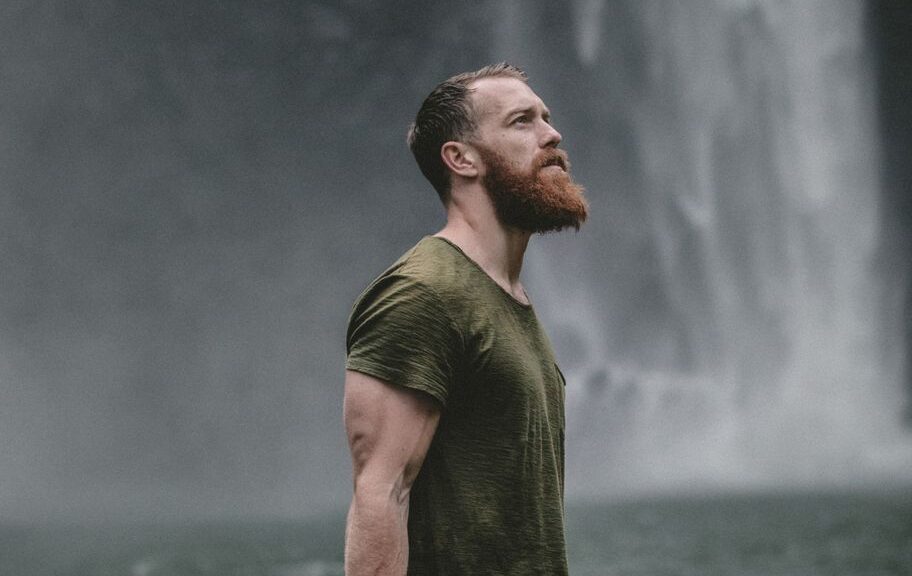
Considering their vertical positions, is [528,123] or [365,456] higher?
[528,123]

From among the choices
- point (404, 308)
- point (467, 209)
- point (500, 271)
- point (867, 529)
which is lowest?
point (404, 308)

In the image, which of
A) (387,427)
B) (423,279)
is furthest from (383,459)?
(423,279)

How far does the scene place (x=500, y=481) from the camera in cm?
295

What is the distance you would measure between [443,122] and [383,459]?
112 centimetres

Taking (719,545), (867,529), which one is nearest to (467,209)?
(719,545)

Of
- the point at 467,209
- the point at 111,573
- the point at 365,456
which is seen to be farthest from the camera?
the point at 111,573

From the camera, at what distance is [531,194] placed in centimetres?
330

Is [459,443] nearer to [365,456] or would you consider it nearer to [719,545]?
[365,456]

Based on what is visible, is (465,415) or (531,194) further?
(531,194)

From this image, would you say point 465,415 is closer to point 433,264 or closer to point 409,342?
point 409,342

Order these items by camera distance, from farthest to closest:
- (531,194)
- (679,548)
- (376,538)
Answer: (679,548) < (531,194) < (376,538)

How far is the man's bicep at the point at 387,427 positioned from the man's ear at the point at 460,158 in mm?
793

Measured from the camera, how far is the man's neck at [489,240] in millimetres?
3258

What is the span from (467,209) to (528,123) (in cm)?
A: 33
